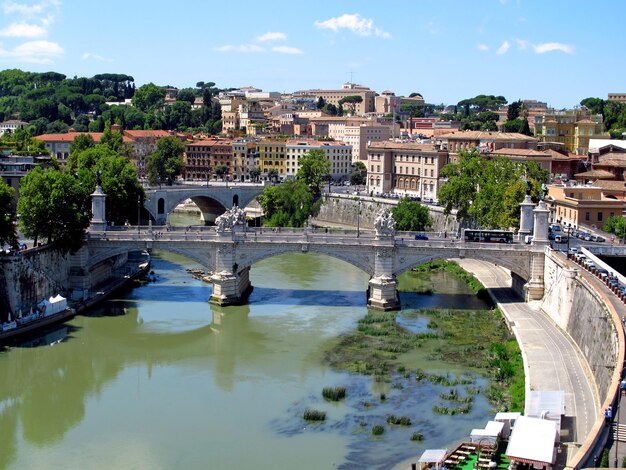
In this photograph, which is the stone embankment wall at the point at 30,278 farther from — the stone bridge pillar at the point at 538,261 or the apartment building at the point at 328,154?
the apartment building at the point at 328,154

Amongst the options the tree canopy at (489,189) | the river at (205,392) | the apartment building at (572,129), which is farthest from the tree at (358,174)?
the river at (205,392)

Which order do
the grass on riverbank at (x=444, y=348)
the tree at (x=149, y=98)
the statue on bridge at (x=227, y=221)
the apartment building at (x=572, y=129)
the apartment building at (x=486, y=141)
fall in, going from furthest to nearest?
the tree at (x=149, y=98)
the apartment building at (x=572, y=129)
the apartment building at (x=486, y=141)
the statue on bridge at (x=227, y=221)
the grass on riverbank at (x=444, y=348)

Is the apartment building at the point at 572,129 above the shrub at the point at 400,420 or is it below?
above

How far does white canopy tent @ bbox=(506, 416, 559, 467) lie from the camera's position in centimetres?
1948

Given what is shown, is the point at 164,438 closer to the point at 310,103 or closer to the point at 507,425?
the point at 507,425

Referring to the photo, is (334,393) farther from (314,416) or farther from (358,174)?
(358,174)

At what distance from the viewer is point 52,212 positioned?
1417 inches

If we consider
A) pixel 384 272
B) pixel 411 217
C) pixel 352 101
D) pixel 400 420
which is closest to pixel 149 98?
pixel 352 101

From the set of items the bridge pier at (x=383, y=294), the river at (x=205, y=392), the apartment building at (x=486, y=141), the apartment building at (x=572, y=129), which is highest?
the apartment building at (x=572, y=129)

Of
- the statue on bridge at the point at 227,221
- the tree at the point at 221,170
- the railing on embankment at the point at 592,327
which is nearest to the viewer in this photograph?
the railing on embankment at the point at 592,327

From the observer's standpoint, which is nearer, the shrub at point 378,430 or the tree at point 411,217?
the shrub at point 378,430

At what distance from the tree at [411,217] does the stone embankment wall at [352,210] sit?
779 centimetres

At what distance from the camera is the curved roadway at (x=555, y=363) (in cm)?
2258

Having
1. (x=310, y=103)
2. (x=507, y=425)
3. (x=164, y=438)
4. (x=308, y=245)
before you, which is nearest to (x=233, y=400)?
(x=164, y=438)
